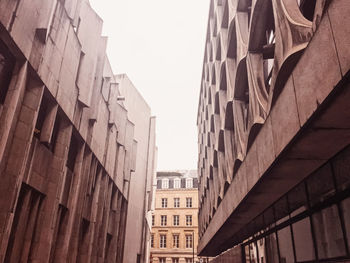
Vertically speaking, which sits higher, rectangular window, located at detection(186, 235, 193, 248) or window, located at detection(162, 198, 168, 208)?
window, located at detection(162, 198, 168, 208)

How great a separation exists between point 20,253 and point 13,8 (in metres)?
8.29

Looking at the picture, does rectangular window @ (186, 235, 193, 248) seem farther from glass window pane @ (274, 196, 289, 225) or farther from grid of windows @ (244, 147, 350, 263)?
glass window pane @ (274, 196, 289, 225)

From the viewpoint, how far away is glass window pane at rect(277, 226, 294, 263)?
9.51m

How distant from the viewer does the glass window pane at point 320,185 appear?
→ 7.12 meters

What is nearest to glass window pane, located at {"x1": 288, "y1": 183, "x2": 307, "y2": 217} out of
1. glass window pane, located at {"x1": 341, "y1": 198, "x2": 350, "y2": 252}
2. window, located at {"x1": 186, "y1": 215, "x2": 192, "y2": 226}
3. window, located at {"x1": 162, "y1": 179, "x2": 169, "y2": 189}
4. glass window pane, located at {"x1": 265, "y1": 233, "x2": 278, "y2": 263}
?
glass window pane, located at {"x1": 341, "y1": 198, "x2": 350, "y2": 252}

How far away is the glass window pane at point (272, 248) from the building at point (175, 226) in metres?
52.1

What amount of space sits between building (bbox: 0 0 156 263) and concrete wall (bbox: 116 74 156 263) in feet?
27.2

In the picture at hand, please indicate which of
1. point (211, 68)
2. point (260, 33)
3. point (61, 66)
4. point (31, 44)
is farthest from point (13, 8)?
point (211, 68)

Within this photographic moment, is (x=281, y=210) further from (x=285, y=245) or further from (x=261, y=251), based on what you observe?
(x=261, y=251)

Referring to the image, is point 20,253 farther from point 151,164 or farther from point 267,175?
point 151,164

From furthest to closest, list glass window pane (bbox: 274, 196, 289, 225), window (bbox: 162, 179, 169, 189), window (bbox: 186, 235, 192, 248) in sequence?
window (bbox: 162, 179, 169, 189) < window (bbox: 186, 235, 192, 248) < glass window pane (bbox: 274, 196, 289, 225)

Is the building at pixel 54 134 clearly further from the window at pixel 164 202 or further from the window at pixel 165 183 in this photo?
the window at pixel 165 183

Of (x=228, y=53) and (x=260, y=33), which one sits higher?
(x=228, y=53)

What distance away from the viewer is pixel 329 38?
4715 millimetres
